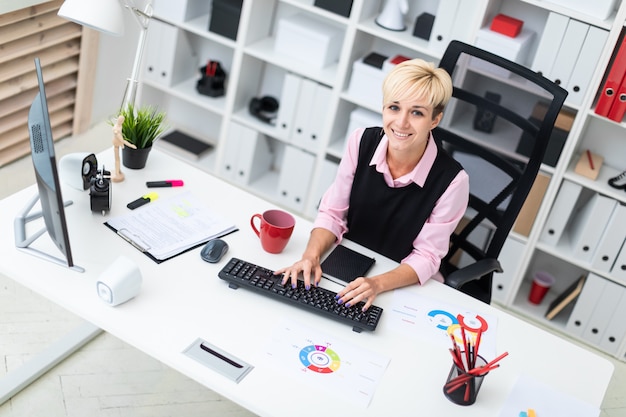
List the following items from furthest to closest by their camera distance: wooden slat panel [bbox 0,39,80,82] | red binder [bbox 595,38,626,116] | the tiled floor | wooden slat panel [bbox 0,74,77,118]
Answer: wooden slat panel [bbox 0,74,77,118] < wooden slat panel [bbox 0,39,80,82] < red binder [bbox 595,38,626,116] < the tiled floor

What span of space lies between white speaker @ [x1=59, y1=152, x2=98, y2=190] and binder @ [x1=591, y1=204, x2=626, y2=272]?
6.94 feet

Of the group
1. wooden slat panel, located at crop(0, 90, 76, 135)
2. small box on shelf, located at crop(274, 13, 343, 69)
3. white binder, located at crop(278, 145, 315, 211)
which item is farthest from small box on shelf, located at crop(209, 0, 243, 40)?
wooden slat panel, located at crop(0, 90, 76, 135)

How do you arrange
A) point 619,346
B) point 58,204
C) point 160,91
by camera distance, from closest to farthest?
point 58,204
point 619,346
point 160,91

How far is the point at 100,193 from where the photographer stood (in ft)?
7.23

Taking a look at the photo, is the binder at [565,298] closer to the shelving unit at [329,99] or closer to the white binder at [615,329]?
the shelving unit at [329,99]

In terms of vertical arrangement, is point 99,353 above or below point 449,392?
below

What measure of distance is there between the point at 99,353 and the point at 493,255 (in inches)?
57.2

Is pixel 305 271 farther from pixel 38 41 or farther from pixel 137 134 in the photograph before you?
pixel 38 41

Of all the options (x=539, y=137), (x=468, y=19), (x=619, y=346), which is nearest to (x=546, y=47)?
(x=468, y=19)

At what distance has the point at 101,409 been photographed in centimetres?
264

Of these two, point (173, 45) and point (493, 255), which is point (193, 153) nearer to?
point (173, 45)

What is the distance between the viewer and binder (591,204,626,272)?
3.23m

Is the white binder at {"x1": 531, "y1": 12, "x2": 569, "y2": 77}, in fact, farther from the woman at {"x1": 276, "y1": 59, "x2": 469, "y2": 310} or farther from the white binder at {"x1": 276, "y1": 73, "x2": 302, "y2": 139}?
the white binder at {"x1": 276, "y1": 73, "x2": 302, "y2": 139}

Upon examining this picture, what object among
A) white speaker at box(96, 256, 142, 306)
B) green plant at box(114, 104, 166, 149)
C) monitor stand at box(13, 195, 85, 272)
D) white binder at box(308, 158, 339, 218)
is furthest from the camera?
white binder at box(308, 158, 339, 218)
